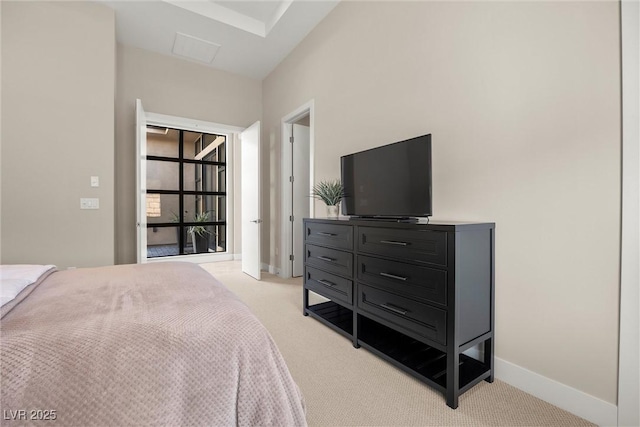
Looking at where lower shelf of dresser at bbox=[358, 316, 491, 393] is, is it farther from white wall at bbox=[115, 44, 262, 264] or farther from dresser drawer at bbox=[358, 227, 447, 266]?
white wall at bbox=[115, 44, 262, 264]

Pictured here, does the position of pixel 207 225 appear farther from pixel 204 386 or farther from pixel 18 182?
pixel 204 386

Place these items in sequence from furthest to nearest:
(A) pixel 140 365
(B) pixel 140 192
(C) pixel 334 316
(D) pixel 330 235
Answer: (B) pixel 140 192 < (C) pixel 334 316 < (D) pixel 330 235 < (A) pixel 140 365

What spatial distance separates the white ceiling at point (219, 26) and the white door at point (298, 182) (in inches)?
44.9

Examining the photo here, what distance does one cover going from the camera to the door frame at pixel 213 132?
3891 millimetres

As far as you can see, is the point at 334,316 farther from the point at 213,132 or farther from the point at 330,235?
the point at 213,132

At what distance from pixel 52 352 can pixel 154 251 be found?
5351 millimetres

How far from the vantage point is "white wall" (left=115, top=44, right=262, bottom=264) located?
3594 millimetres

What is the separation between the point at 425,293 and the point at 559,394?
2.66 ft

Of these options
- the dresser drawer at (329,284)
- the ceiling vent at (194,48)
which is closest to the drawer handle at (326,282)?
the dresser drawer at (329,284)

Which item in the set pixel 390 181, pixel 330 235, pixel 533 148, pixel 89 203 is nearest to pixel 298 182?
pixel 330 235

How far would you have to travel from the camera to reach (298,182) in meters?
4.20

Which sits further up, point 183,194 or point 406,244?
point 183,194

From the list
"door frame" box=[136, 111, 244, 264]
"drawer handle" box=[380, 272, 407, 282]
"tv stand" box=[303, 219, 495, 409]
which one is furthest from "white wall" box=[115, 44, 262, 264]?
"drawer handle" box=[380, 272, 407, 282]

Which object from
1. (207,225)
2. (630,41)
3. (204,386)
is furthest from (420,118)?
(207,225)
